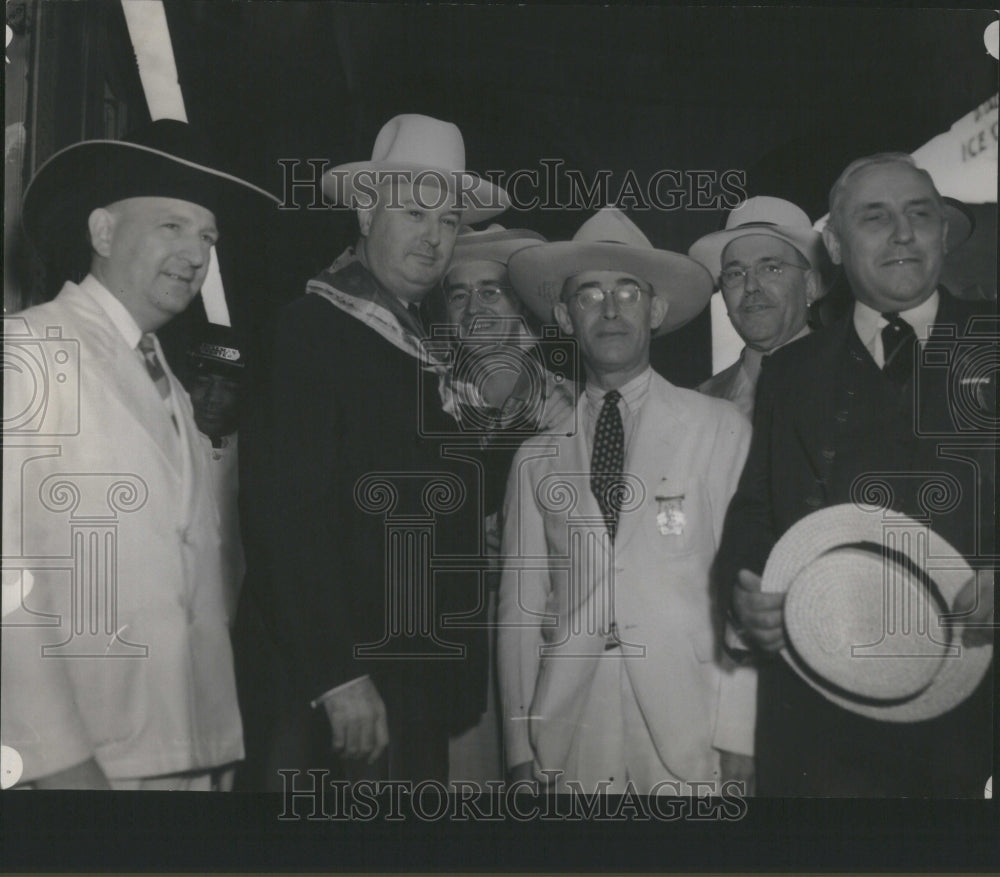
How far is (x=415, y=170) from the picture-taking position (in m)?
3.11

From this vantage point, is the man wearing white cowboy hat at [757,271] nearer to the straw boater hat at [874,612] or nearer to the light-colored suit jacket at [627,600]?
the light-colored suit jacket at [627,600]

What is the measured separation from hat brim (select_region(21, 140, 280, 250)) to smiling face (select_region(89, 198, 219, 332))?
3 cm

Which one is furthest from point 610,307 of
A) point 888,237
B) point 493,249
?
point 888,237

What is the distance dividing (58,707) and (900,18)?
275 cm

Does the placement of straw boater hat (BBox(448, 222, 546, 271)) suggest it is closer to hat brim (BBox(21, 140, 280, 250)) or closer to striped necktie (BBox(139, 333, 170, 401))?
hat brim (BBox(21, 140, 280, 250))

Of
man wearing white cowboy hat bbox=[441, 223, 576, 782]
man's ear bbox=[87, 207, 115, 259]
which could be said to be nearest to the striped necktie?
man's ear bbox=[87, 207, 115, 259]

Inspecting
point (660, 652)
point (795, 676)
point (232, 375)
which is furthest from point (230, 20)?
point (795, 676)

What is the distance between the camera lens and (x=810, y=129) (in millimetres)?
3156

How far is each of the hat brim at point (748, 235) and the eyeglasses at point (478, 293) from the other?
1.60 ft

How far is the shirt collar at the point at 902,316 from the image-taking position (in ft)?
10.3

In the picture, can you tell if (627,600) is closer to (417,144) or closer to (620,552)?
(620,552)

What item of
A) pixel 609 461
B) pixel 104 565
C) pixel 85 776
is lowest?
pixel 85 776

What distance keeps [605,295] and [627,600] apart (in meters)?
0.76

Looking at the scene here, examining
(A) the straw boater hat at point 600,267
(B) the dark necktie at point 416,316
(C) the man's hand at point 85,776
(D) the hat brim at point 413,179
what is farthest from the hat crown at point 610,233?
(C) the man's hand at point 85,776
